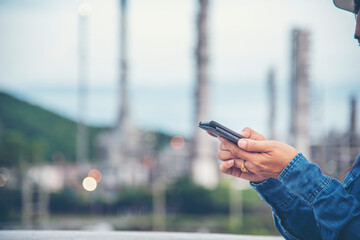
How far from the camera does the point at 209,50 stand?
22.4 metres

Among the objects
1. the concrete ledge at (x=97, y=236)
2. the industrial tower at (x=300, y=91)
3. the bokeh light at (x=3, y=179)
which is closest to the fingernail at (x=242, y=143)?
the concrete ledge at (x=97, y=236)

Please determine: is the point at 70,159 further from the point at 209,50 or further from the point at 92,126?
the point at 209,50

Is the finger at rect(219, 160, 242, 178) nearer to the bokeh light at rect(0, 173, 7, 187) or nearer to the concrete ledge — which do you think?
the concrete ledge

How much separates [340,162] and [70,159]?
46.6m

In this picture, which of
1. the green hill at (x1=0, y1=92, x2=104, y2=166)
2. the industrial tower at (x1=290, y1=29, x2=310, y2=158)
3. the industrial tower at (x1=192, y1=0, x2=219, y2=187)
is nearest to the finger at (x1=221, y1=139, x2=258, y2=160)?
the industrial tower at (x1=290, y1=29, x2=310, y2=158)

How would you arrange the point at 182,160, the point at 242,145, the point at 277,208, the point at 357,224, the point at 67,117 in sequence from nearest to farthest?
1. the point at 357,224
2. the point at 242,145
3. the point at 277,208
4. the point at 182,160
5. the point at 67,117

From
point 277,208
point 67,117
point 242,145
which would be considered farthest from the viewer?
point 67,117

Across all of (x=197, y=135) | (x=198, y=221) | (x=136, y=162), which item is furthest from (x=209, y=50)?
(x=136, y=162)

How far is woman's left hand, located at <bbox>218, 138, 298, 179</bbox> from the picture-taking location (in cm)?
136

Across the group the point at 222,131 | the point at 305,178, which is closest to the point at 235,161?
the point at 222,131

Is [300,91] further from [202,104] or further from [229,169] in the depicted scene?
[229,169]

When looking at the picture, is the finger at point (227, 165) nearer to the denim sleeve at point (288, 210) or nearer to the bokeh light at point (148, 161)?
the denim sleeve at point (288, 210)

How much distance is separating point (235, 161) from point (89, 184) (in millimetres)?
24781

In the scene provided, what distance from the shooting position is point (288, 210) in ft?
5.63
